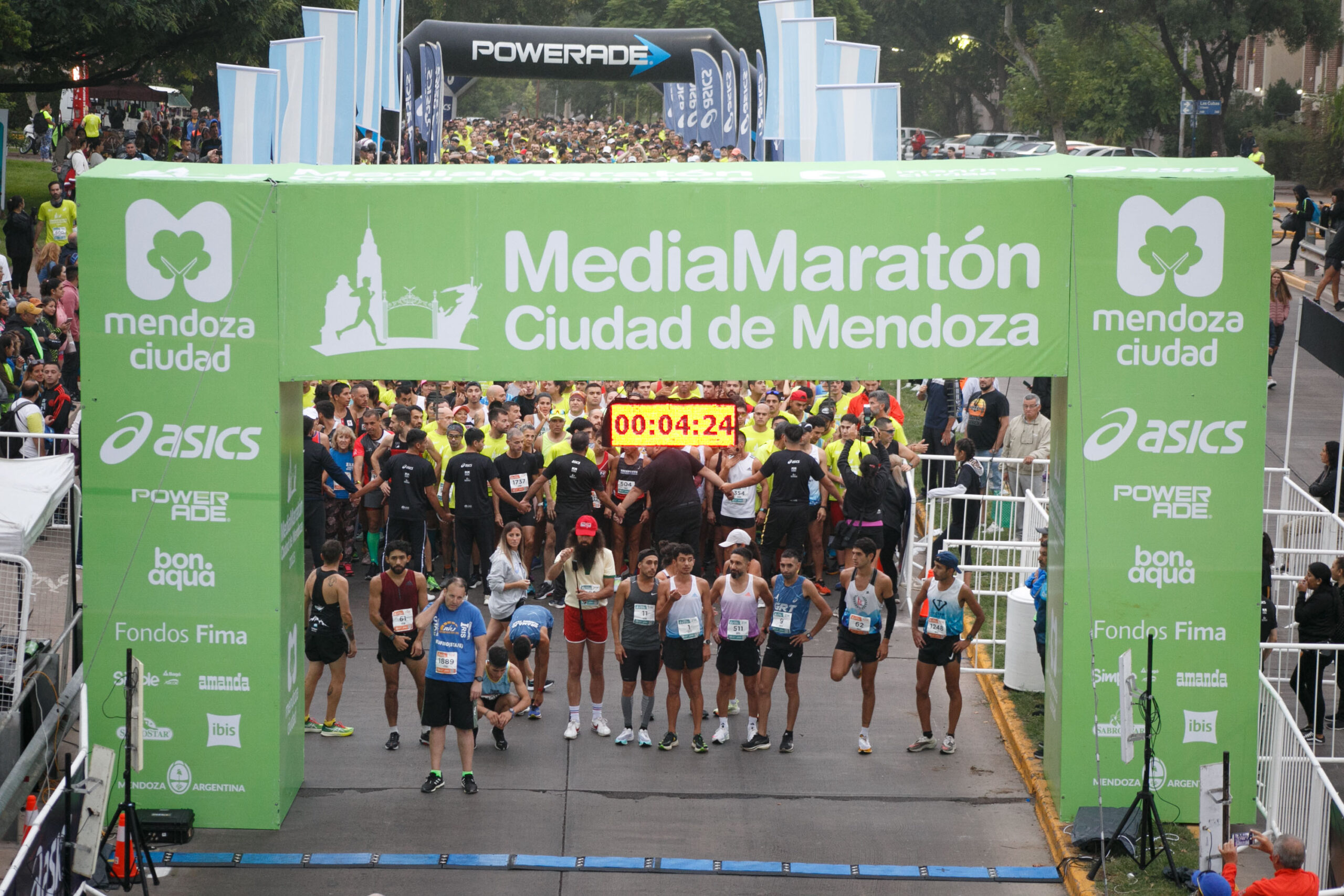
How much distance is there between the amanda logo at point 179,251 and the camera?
900 cm

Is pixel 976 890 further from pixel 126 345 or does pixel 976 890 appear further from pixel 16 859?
pixel 126 345

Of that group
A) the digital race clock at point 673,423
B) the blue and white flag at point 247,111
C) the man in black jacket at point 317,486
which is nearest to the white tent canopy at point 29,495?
the man in black jacket at point 317,486

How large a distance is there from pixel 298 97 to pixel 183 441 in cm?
1287

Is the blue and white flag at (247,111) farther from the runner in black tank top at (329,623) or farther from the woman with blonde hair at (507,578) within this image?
the runner in black tank top at (329,623)

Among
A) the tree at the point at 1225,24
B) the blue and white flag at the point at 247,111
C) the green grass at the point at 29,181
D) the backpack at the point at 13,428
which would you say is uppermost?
the tree at the point at 1225,24

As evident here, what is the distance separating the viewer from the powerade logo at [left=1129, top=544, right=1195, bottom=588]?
30.8ft

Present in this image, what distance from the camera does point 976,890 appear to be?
885 centimetres

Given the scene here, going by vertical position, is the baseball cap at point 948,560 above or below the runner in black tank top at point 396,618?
above

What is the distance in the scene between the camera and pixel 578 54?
145 feet

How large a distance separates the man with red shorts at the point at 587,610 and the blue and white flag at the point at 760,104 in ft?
89.8

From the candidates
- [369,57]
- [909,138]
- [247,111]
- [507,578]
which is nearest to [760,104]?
[369,57]

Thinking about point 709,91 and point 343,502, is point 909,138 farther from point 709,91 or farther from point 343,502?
point 343,502

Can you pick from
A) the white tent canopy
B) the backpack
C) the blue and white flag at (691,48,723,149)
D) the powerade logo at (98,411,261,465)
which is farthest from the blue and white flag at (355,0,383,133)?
the blue and white flag at (691,48,723,149)

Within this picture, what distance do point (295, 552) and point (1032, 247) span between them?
529 cm
